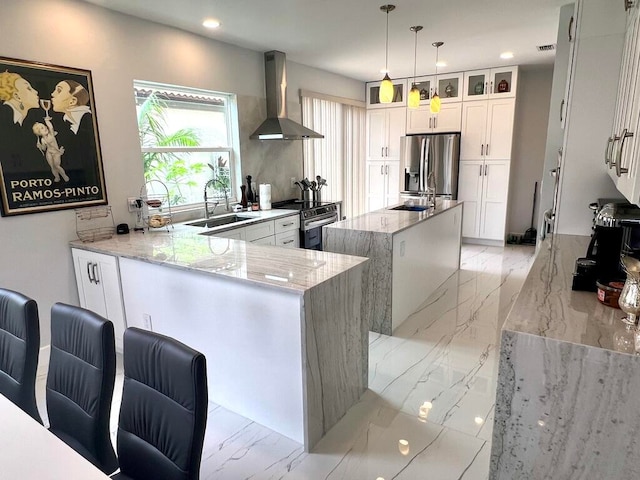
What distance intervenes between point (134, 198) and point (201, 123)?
1.18m

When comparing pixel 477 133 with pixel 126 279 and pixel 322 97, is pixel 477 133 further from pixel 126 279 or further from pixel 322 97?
pixel 126 279

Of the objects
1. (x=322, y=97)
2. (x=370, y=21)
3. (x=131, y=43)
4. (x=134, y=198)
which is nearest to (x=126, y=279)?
(x=134, y=198)

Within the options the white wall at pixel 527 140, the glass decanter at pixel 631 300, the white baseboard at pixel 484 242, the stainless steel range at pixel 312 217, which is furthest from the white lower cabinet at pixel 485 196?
the glass decanter at pixel 631 300

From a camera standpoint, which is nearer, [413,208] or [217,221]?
[217,221]

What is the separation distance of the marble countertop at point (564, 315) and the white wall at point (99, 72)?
297 cm

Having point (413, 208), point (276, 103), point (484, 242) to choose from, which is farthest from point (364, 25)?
point (484, 242)

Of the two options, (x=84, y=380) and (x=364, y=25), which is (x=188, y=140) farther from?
(x=84, y=380)

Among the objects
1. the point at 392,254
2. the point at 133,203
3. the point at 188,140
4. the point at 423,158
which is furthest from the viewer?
the point at 423,158

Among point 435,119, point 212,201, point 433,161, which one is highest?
point 435,119

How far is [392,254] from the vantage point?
3066mm

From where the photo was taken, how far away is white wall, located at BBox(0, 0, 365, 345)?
102 inches

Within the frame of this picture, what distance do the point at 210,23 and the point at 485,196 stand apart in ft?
14.7

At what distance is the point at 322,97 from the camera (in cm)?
537

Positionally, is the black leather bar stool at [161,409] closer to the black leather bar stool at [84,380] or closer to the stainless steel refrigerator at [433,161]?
the black leather bar stool at [84,380]
